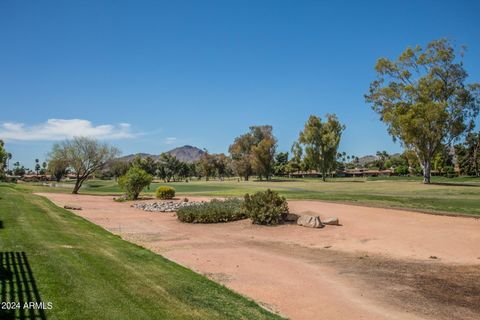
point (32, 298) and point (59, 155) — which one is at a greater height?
point (59, 155)

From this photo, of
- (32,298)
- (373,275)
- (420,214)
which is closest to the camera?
(32,298)

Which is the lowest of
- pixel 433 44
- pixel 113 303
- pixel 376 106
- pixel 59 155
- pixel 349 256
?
pixel 349 256

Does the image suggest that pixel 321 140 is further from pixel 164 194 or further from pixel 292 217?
pixel 292 217

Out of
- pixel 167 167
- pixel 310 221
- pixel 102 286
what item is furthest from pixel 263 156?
pixel 102 286

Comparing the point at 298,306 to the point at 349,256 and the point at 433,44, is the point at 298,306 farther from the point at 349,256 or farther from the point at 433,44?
the point at 433,44

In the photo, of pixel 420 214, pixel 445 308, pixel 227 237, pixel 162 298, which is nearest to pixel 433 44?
pixel 420 214

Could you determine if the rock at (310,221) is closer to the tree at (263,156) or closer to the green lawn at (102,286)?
the green lawn at (102,286)

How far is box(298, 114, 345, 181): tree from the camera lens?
7544cm

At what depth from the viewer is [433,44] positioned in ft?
168

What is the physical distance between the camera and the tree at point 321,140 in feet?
247

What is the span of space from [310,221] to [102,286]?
13.4 metres

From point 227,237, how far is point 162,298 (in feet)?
34.3

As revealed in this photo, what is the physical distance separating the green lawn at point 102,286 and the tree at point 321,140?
6700 centimetres

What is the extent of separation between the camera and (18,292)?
20.3ft
